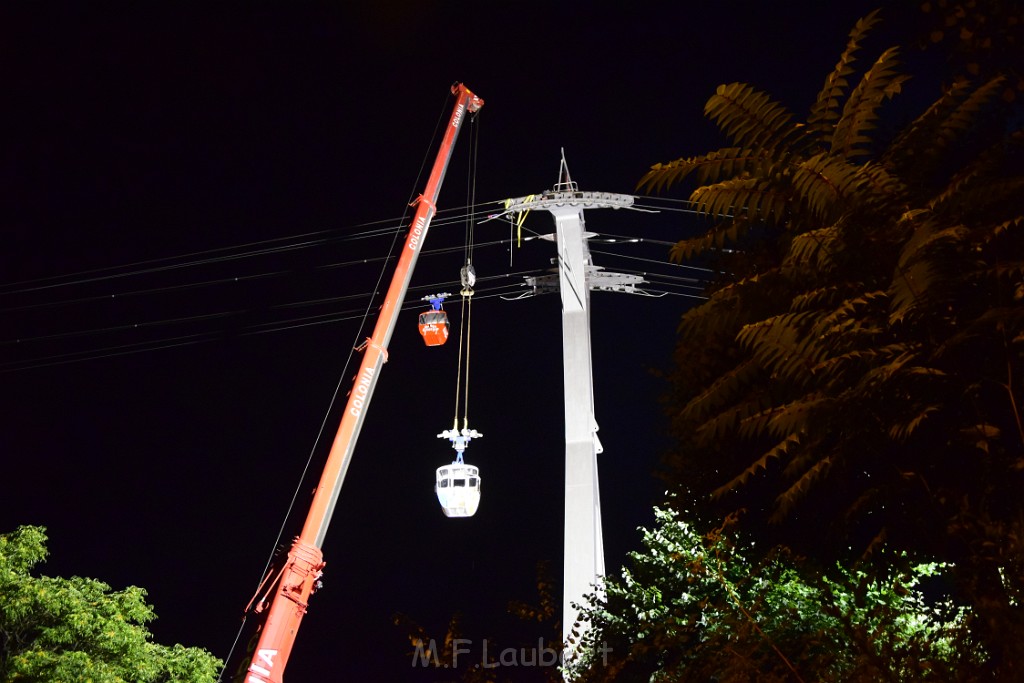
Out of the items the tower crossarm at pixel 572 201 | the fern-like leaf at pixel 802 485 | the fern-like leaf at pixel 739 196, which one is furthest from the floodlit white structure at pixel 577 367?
the fern-like leaf at pixel 739 196

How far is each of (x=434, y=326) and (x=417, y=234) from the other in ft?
9.13

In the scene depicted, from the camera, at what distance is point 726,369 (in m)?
9.71

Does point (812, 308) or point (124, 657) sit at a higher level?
point (124, 657)

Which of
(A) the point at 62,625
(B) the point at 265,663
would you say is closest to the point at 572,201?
(B) the point at 265,663

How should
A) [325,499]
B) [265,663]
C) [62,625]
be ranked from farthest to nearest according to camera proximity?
[62,625], [325,499], [265,663]

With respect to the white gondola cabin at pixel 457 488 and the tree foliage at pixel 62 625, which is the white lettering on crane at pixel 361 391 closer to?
the white gondola cabin at pixel 457 488

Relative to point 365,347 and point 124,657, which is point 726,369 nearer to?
point 365,347

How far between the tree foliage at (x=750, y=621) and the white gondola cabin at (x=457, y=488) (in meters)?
5.50

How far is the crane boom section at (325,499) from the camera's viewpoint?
15.7 meters

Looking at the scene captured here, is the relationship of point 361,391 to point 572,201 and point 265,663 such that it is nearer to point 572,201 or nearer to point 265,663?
point 265,663

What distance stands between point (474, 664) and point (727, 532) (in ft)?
9.46

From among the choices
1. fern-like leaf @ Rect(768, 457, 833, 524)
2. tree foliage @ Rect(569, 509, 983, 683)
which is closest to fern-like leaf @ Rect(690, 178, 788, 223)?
fern-like leaf @ Rect(768, 457, 833, 524)

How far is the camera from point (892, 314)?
5980 mm

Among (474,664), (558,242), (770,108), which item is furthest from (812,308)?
(558,242)
